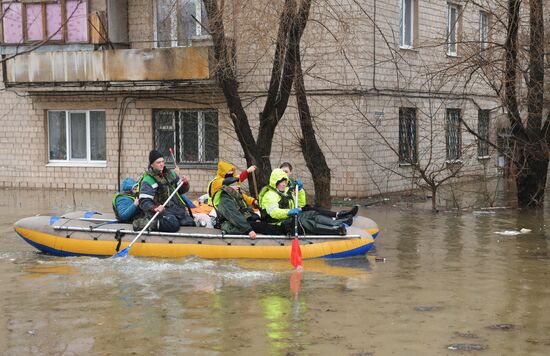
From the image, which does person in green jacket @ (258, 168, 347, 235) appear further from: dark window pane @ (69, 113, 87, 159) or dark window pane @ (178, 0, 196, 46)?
dark window pane @ (69, 113, 87, 159)

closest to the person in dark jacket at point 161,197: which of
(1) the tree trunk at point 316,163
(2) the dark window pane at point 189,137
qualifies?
(1) the tree trunk at point 316,163

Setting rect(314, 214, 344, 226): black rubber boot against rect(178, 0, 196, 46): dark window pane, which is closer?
rect(314, 214, 344, 226): black rubber boot

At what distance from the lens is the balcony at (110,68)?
19.4m

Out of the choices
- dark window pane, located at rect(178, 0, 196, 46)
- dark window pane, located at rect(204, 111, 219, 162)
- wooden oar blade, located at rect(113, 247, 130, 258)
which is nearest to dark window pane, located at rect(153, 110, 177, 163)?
dark window pane, located at rect(204, 111, 219, 162)

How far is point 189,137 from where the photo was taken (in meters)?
21.4

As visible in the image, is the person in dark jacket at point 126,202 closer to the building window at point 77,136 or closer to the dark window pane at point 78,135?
the building window at point 77,136

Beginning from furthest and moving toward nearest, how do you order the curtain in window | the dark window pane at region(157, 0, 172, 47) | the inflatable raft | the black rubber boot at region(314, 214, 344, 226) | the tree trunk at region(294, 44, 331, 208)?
the curtain in window → the dark window pane at region(157, 0, 172, 47) → the tree trunk at region(294, 44, 331, 208) → the black rubber boot at region(314, 214, 344, 226) → the inflatable raft

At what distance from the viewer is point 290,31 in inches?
581

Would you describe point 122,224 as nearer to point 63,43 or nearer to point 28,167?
point 63,43

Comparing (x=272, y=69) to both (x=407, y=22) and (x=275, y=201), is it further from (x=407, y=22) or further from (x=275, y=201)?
(x=407, y=22)

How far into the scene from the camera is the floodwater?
24.7 feet

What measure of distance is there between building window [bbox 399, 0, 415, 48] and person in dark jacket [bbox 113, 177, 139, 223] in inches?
409

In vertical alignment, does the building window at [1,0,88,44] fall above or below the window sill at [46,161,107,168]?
above

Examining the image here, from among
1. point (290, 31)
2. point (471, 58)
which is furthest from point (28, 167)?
point (471, 58)
